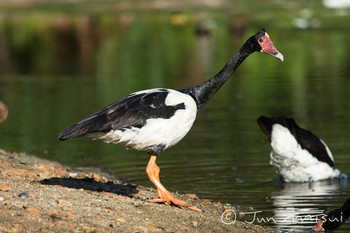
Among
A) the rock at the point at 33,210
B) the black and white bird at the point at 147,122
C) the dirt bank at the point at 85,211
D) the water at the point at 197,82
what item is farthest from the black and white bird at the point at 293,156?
the rock at the point at 33,210

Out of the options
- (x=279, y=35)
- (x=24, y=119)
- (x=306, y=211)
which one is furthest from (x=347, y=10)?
(x=306, y=211)

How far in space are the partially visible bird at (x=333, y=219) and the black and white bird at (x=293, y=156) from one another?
254 centimetres

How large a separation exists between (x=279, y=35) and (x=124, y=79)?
12.5m

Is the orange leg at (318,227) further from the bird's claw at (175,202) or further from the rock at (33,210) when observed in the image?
the rock at (33,210)

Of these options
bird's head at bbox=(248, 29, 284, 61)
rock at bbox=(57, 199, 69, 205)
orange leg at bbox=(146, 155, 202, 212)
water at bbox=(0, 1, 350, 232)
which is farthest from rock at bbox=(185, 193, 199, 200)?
rock at bbox=(57, 199, 69, 205)

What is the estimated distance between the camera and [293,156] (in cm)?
1031

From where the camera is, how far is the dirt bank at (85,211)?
6441 millimetres

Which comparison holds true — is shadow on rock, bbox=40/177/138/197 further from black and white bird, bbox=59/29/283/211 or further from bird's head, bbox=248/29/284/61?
bird's head, bbox=248/29/284/61

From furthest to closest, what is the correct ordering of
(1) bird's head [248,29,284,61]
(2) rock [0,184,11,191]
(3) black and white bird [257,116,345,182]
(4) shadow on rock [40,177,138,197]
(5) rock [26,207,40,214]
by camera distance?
1. (3) black and white bird [257,116,345,182]
2. (4) shadow on rock [40,177,138,197]
3. (1) bird's head [248,29,284,61]
4. (2) rock [0,184,11,191]
5. (5) rock [26,207,40,214]

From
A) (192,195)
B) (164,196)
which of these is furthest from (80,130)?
(192,195)

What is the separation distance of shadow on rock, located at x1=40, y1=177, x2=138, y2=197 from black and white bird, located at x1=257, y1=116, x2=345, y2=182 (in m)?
2.39

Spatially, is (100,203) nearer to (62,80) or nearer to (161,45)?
(62,80)

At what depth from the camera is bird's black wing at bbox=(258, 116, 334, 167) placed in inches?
405

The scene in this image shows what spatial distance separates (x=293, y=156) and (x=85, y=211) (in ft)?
14.4
